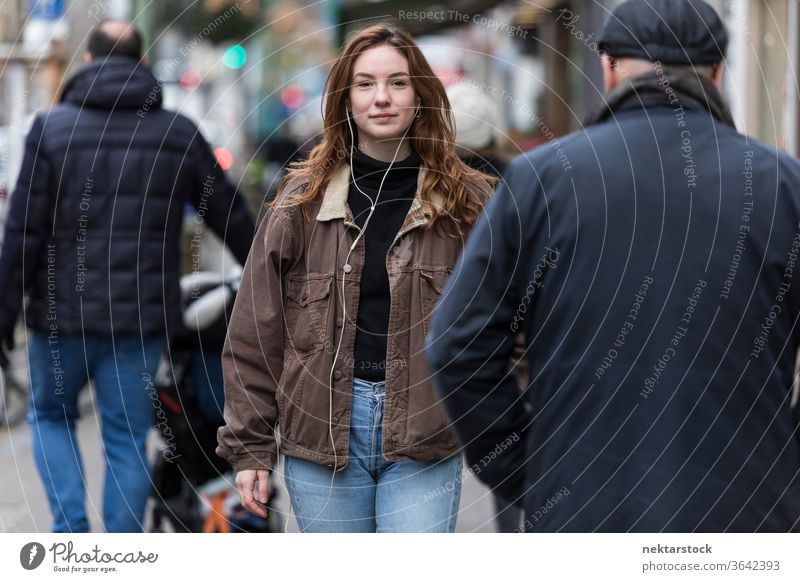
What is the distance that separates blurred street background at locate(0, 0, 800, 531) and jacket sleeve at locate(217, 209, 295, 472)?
493 mm

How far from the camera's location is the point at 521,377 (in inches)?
162

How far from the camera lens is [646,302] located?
2.54 meters

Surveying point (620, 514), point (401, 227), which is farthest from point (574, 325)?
point (401, 227)

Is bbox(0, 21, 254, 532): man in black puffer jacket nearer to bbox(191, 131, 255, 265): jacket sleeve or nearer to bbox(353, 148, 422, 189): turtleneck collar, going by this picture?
bbox(191, 131, 255, 265): jacket sleeve

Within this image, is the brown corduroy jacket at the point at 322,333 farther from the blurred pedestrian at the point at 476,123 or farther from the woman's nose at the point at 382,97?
the blurred pedestrian at the point at 476,123

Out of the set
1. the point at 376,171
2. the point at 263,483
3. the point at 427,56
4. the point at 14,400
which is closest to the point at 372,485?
the point at 263,483

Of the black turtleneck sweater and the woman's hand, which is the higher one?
the black turtleneck sweater

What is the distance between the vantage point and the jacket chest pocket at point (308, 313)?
3.15m

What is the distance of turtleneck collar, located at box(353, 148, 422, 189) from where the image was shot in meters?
3.23

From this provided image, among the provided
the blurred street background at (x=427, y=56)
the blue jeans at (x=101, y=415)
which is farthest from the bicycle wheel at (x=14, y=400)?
the blue jeans at (x=101, y=415)

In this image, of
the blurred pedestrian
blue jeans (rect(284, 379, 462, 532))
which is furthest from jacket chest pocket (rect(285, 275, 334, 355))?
the blurred pedestrian
